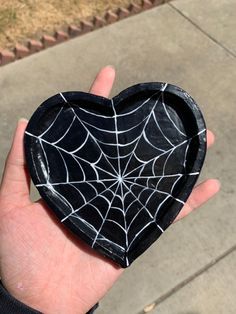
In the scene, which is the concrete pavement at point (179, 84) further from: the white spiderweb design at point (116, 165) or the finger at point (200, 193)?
the white spiderweb design at point (116, 165)

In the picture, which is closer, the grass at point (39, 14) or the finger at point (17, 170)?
the finger at point (17, 170)

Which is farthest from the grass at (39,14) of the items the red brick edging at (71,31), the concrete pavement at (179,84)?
the concrete pavement at (179,84)

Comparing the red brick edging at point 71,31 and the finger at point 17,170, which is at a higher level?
the finger at point 17,170

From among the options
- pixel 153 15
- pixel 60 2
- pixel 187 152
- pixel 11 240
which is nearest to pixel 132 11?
pixel 153 15

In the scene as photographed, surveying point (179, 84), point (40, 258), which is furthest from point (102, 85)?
point (179, 84)

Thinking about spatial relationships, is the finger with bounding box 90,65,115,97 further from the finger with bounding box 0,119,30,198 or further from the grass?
the grass

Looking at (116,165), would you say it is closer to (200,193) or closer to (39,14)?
(200,193)
